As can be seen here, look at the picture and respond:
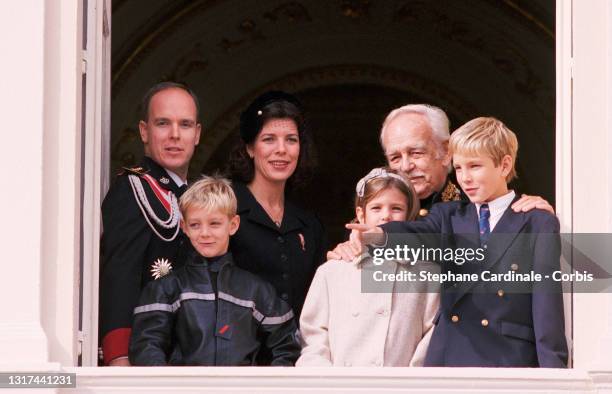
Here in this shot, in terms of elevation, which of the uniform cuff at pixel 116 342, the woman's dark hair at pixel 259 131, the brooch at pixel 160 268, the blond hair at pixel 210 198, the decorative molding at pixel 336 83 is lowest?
the uniform cuff at pixel 116 342

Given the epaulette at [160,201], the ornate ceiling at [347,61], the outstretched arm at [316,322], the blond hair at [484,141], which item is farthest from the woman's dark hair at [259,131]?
the ornate ceiling at [347,61]

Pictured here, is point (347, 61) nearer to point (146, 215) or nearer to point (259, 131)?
point (259, 131)

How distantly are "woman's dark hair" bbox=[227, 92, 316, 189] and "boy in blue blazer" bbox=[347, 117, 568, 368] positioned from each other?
103 cm

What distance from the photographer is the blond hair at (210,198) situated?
31.3 feet

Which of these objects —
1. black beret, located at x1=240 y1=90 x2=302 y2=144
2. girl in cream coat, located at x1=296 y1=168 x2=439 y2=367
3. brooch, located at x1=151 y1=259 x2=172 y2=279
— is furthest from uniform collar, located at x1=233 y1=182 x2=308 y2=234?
girl in cream coat, located at x1=296 y1=168 x2=439 y2=367

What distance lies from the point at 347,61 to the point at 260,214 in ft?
24.4

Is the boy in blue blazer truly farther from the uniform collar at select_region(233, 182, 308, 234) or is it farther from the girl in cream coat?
the uniform collar at select_region(233, 182, 308, 234)

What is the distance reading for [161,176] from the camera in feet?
33.1

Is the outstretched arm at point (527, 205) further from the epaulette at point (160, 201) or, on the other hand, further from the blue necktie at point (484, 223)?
the epaulette at point (160, 201)

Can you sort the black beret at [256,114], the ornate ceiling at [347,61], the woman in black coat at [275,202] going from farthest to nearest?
the ornate ceiling at [347,61]
the black beret at [256,114]
the woman in black coat at [275,202]

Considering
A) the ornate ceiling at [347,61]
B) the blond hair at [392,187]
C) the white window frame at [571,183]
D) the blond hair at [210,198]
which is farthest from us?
the ornate ceiling at [347,61]

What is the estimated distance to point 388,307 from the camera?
9328mm

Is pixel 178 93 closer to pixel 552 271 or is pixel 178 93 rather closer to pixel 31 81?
pixel 31 81

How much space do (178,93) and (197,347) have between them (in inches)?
60.7
